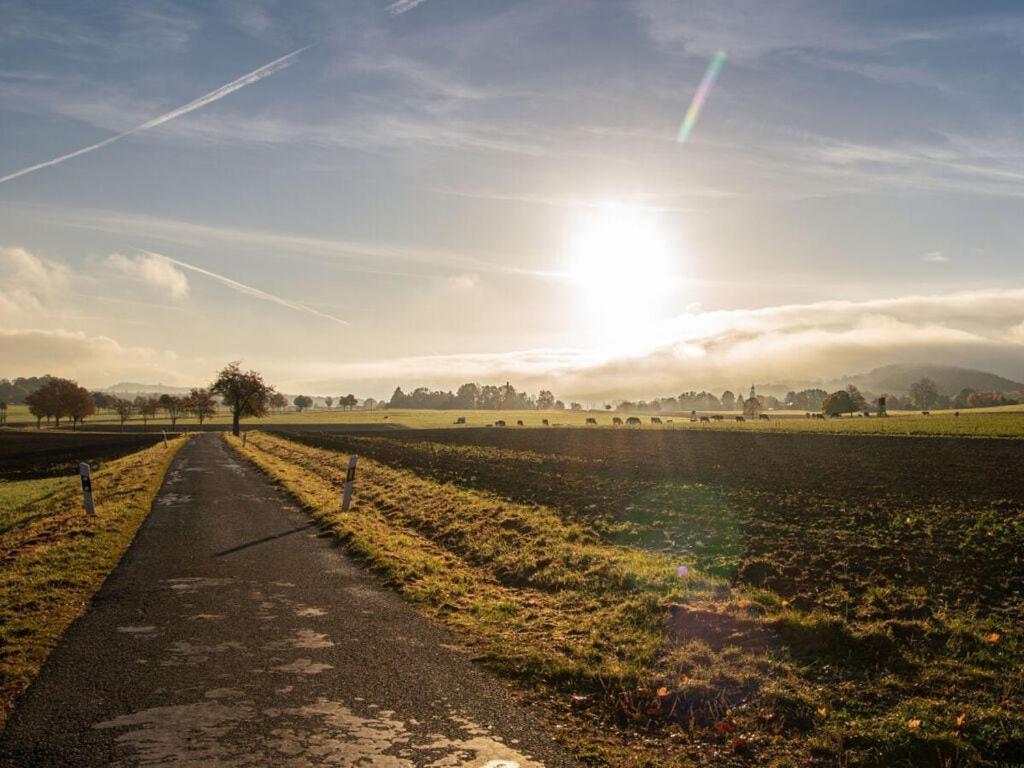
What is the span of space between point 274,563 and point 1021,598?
42.6 feet

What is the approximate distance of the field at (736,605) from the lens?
6406 millimetres

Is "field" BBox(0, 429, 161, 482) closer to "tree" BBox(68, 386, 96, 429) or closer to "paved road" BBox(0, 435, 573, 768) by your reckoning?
"paved road" BBox(0, 435, 573, 768)

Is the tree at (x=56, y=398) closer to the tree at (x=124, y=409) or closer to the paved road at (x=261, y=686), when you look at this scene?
the tree at (x=124, y=409)

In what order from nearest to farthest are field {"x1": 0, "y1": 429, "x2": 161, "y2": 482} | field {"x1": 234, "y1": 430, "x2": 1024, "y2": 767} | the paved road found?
the paved road → field {"x1": 234, "y1": 430, "x2": 1024, "y2": 767} → field {"x1": 0, "y1": 429, "x2": 161, "y2": 482}

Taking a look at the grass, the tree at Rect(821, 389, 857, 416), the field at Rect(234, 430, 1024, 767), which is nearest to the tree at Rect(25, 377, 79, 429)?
the grass

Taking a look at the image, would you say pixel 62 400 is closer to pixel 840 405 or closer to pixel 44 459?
pixel 44 459

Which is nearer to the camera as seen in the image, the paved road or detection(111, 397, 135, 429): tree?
the paved road

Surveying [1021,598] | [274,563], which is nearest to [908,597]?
[1021,598]

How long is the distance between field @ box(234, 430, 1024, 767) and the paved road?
2.67ft

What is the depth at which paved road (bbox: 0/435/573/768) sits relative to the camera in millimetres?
5438

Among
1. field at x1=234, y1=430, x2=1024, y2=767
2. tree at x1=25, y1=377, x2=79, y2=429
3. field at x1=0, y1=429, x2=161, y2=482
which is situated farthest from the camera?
tree at x1=25, y1=377, x2=79, y2=429

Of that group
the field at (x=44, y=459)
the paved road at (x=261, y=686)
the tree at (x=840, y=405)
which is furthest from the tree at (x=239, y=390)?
the tree at (x=840, y=405)

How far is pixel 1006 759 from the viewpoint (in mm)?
5934

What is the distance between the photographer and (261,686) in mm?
6730
